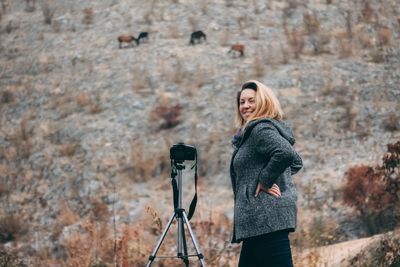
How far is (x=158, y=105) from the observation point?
46.9 ft

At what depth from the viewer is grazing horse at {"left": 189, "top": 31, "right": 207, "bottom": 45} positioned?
55.0 ft

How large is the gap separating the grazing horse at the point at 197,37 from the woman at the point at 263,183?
512 inches

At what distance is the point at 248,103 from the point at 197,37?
13.1 m

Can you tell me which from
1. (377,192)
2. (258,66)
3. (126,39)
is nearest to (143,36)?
(126,39)

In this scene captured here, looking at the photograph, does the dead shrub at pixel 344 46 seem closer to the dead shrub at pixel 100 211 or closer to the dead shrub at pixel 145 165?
the dead shrub at pixel 145 165

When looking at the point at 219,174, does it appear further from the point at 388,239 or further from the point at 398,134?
the point at 388,239

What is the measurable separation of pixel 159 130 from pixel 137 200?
8.20 ft

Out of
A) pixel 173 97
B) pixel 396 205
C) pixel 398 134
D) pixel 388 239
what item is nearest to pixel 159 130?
pixel 173 97

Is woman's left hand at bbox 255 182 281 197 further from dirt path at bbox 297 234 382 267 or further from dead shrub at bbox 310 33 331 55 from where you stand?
dead shrub at bbox 310 33 331 55

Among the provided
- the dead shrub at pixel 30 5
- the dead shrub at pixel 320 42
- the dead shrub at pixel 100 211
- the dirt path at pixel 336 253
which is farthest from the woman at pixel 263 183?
the dead shrub at pixel 30 5

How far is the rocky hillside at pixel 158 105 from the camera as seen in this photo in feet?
35.0

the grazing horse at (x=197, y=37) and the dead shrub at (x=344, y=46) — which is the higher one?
the grazing horse at (x=197, y=37)

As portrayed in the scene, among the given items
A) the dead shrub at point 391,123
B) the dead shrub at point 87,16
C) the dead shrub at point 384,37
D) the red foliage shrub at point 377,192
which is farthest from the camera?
the dead shrub at point 87,16

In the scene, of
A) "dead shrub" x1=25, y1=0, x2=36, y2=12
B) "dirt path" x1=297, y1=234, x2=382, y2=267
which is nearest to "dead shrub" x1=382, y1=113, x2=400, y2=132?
"dirt path" x1=297, y1=234, x2=382, y2=267
